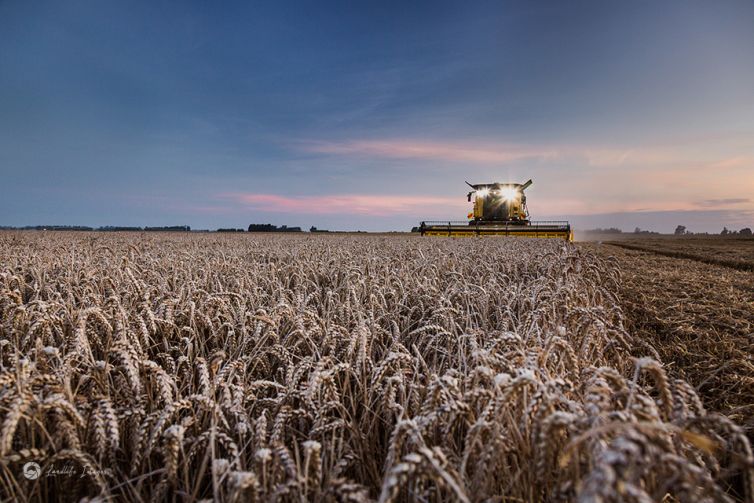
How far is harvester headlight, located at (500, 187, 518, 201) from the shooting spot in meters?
27.6

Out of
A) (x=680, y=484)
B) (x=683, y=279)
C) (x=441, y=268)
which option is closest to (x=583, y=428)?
(x=680, y=484)

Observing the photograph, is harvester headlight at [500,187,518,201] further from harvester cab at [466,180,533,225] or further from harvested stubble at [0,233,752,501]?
harvested stubble at [0,233,752,501]

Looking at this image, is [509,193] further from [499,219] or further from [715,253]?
[715,253]

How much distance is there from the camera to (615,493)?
0.69 meters

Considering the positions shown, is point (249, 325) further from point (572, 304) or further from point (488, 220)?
point (488, 220)

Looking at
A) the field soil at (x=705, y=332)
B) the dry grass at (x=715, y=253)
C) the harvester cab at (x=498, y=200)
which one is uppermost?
the harvester cab at (x=498, y=200)

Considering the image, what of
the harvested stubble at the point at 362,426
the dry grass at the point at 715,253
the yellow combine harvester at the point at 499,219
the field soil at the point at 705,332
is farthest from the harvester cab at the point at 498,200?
the harvested stubble at the point at 362,426

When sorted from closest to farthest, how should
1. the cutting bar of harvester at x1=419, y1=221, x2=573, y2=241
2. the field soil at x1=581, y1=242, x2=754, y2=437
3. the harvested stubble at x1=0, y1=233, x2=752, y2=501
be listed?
the harvested stubble at x1=0, y1=233, x2=752, y2=501, the field soil at x1=581, y1=242, x2=754, y2=437, the cutting bar of harvester at x1=419, y1=221, x2=573, y2=241

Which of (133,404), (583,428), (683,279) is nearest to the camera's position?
(583,428)

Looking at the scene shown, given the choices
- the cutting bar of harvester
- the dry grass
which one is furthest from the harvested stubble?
the cutting bar of harvester

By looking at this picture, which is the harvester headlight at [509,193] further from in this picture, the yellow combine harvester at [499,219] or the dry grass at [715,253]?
the dry grass at [715,253]

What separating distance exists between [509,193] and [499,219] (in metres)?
3.38

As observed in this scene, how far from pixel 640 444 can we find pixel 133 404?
6.65 ft

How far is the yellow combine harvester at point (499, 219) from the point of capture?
906 inches
